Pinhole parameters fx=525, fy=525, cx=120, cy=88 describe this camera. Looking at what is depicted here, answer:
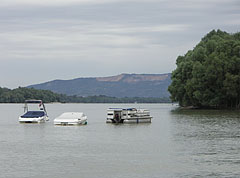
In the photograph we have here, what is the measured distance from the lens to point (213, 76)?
12156 centimetres

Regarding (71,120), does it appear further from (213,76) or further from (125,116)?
(213,76)

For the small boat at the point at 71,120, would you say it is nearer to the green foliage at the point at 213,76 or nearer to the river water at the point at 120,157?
the river water at the point at 120,157

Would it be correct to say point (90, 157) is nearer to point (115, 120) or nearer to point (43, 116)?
point (115, 120)

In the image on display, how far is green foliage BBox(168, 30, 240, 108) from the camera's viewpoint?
119938mm

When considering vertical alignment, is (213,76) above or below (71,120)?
above

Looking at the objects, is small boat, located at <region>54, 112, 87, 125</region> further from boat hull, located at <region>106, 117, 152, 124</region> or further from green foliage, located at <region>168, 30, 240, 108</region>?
green foliage, located at <region>168, 30, 240, 108</region>

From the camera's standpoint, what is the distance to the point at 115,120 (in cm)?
7869

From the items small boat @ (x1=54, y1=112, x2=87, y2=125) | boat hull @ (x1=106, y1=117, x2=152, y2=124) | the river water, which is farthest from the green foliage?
the river water

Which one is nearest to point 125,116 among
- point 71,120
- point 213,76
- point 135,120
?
point 135,120

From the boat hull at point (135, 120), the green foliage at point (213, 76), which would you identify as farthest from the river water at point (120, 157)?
the green foliage at point (213, 76)

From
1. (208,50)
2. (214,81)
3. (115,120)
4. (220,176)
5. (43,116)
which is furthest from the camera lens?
(208,50)

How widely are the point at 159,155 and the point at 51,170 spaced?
9517 mm

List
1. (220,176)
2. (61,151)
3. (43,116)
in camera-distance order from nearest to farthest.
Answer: (220,176) < (61,151) < (43,116)

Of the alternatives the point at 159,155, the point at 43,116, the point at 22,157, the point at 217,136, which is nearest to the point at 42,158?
the point at 22,157
